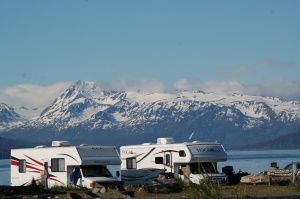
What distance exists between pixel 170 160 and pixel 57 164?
546 cm

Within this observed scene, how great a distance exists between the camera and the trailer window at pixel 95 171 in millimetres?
35688

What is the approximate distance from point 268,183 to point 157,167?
17.8ft

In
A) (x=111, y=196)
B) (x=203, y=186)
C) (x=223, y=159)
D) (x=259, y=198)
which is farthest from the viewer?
(x=223, y=159)

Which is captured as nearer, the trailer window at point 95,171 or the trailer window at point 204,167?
the trailer window at point 95,171

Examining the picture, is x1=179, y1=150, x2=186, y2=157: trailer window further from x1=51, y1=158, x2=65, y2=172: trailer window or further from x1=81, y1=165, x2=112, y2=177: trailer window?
x1=51, y1=158, x2=65, y2=172: trailer window

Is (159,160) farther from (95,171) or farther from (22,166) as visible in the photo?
(22,166)

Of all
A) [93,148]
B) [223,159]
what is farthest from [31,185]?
[223,159]

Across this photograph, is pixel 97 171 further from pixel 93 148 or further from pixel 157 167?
pixel 157 167

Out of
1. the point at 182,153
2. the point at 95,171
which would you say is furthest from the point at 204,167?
the point at 95,171

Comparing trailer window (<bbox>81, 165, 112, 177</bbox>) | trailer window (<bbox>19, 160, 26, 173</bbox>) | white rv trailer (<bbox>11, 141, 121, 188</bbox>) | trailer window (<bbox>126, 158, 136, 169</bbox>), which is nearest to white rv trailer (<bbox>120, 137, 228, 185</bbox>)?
trailer window (<bbox>126, 158, 136, 169</bbox>)

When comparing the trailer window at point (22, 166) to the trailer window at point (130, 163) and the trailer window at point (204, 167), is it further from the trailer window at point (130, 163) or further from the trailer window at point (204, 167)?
the trailer window at point (204, 167)

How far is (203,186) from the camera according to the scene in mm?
18938

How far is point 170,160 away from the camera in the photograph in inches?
1507

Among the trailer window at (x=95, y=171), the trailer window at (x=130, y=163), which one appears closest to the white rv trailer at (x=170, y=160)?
the trailer window at (x=130, y=163)
